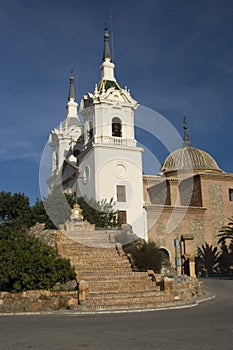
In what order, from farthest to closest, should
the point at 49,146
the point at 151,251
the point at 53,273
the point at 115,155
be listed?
the point at 49,146, the point at 115,155, the point at 151,251, the point at 53,273

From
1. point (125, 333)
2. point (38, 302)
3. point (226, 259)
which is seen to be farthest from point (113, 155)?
point (125, 333)

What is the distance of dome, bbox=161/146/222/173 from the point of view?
1593 inches

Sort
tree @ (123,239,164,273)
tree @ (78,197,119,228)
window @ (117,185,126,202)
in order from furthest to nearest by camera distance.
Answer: window @ (117,185,126,202)
tree @ (78,197,119,228)
tree @ (123,239,164,273)

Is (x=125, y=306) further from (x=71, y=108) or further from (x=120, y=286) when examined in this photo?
(x=71, y=108)

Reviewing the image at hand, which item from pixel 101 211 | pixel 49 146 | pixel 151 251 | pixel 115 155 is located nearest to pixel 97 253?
pixel 151 251

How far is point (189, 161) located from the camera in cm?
4097

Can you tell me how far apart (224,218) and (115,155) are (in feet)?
34.8

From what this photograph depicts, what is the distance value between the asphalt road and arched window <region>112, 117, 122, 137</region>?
26580 mm

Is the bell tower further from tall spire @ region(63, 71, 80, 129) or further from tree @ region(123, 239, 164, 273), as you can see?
tree @ region(123, 239, 164, 273)

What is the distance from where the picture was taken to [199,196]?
120 feet

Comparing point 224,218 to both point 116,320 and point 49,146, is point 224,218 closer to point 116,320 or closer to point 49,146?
point 49,146

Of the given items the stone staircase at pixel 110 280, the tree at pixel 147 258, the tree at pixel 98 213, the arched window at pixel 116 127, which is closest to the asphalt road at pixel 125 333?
the stone staircase at pixel 110 280

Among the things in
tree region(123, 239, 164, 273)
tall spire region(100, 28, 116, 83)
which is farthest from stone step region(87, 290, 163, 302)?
tall spire region(100, 28, 116, 83)

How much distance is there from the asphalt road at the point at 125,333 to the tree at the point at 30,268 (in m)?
3.08
